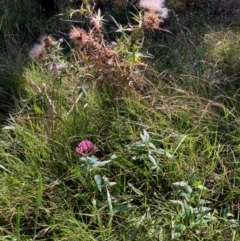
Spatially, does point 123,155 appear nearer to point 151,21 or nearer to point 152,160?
point 152,160

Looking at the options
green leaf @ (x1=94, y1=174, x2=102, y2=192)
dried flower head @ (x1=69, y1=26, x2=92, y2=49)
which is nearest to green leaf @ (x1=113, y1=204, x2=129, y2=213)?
green leaf @ (x1=94, y1=174, x2=102, y2=192)

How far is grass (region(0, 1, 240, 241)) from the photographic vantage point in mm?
1911

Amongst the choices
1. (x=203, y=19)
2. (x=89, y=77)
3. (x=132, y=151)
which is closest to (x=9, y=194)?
(x=132, y=151)

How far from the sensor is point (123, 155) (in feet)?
7.16

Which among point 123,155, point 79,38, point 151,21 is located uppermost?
point 151,21

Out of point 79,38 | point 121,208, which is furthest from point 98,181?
point 79,38

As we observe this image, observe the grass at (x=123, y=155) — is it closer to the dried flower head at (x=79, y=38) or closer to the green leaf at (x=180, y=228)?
the green leaf at (x=180, y=228)

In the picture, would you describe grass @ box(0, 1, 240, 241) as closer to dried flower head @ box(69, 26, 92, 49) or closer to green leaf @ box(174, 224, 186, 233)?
green leaf @ box(174, 224, 186, 233)

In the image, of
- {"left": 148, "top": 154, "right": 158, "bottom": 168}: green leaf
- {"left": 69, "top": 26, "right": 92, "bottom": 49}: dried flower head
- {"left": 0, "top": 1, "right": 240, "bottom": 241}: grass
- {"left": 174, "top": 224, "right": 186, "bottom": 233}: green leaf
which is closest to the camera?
{"left": 174, "top": 224, "right": 186, "bottom": 233}: green leaf

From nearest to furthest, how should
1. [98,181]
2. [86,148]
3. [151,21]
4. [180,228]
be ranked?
[180,228] → [98,181] → [86,148] → [151,21]

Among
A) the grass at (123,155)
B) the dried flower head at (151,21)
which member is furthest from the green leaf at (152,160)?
the dried flower head at (151,21)

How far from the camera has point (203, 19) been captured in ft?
12.2

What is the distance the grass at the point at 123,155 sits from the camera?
1911mm

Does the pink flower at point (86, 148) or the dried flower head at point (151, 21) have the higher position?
the dried flower head at point (151, 21)
